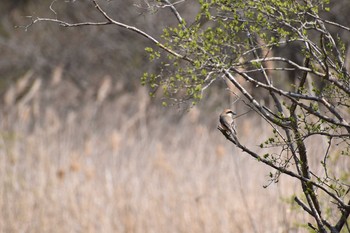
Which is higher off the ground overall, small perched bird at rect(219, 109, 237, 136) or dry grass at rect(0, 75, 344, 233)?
dry grass at rect(0, 75, 344, 233)

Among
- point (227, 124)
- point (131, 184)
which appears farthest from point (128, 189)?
point (227, 124)

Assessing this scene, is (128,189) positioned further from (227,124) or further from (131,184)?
(227,124)

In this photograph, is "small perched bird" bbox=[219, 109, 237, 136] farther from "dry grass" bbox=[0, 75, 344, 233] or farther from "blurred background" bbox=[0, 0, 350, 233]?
"dry grass" bbox=[0, 75, 344, 233]

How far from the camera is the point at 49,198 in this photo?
232 inches

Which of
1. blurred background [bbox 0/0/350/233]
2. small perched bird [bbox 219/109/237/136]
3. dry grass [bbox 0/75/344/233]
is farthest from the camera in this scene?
dry grass [bbox 0/75/344/233]

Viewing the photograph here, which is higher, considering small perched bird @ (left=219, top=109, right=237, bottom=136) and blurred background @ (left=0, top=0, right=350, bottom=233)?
blurred background @ (left=0, top=0, right=350, bottom=233)

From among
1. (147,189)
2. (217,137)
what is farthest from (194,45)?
(217,137)

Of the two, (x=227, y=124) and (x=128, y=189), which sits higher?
(x=128, y=189)

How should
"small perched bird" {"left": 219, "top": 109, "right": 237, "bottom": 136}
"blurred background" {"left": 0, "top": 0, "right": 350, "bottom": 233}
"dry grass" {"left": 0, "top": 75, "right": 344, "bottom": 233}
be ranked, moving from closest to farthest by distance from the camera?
"small perched bird" {"left": 219, "top": 109, "right": 237, "bottom": 136} < "blurred background" {"left": 0, "top": 0, "right": 350, "bottom": 233} < "dry grass" {"left": 0, "top": 75, "right": 344, "bottom": 233}

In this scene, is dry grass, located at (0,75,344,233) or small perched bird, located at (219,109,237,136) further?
dry grass, located at (0,75,344,233)

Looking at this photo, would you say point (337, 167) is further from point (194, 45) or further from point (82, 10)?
point (82, 10)

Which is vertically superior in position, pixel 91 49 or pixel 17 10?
pixel 17 10

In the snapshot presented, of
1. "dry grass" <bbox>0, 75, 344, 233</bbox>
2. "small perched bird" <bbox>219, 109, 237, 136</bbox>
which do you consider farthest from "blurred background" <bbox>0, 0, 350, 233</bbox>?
"small perched bird" <bbox>219, 109, 237, 136</bbox>

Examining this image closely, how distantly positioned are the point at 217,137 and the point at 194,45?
609 centimetres
